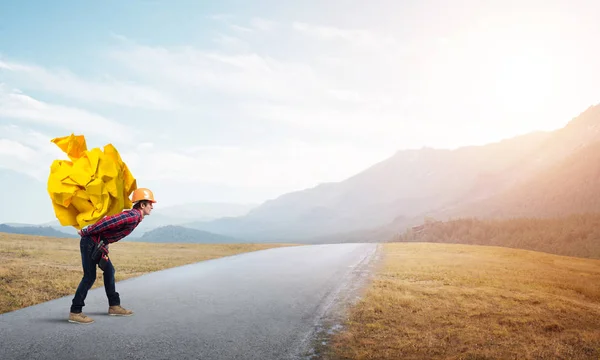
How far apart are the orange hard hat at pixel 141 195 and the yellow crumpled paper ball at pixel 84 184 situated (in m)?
0.20

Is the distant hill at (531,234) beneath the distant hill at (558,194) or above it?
beneath

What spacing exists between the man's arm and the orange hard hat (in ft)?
1.14

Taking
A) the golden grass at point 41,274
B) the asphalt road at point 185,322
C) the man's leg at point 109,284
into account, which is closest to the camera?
the asphalt road at point 185,322

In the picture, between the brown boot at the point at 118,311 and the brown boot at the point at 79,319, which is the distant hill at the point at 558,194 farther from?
the brown boot at the point at 79,319

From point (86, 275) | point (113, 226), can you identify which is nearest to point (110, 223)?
point (113, 226)

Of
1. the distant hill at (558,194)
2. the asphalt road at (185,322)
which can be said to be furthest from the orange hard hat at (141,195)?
the distant hill at (558,194)

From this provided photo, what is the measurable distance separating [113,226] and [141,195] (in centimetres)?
75

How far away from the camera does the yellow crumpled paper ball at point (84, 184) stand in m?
7.24

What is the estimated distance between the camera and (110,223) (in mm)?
7270

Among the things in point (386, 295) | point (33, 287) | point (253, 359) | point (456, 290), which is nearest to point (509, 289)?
point (456, 290)

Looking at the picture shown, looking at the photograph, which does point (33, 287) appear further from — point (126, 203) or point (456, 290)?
point (456, 290)

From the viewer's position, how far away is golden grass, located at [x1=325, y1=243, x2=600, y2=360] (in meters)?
6.54

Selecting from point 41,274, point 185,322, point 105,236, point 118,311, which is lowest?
point 185,322

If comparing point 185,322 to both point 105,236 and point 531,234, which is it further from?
point 531,234
